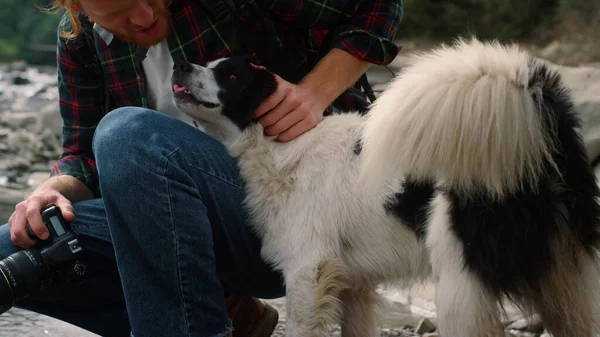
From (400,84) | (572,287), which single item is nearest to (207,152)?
(400,84)

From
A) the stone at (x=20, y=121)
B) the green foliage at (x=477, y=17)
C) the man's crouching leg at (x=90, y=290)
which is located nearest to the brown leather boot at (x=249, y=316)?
the man's crouching leg at (x=90, y=290)

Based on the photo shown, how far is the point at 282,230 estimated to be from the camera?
2.05 m

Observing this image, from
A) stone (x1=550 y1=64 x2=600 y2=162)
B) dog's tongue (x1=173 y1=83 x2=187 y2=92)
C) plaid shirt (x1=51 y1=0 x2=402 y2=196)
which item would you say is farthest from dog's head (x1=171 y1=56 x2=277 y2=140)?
stone (x1=550 y1=64 x2=600 y2=162)

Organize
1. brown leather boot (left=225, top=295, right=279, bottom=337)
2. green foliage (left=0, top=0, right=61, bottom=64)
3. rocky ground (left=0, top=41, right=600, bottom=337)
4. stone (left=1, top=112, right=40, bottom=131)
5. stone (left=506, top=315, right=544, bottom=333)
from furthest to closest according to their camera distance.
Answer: green foliage (left=0, top=0, right=61, bottom=64)
stone (left=1, top=112, right=40, bottom=131)
rocky ground (left=0, top=41, right=600, bottom=337)
stone (left=506, top=315, right=544, bottom=333)
brown leather boot (left=225, top=295, right=279, bottom=337)

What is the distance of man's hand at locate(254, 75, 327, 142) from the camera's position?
2143mm

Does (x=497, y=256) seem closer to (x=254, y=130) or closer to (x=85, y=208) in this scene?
(x=254, y=130)

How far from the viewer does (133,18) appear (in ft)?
7.00

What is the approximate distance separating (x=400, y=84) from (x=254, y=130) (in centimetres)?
54

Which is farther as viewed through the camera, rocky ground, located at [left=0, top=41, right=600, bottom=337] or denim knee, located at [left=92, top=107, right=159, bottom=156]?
rocky ground, located at [left=0, top=41, right=600, bottom=337]

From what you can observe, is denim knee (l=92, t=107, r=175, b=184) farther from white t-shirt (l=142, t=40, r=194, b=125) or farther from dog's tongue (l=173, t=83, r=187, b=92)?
white t-shirt (l=142, t=40, r=194, b=125)

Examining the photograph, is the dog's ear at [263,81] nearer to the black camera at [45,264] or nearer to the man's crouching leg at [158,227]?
the man's crouching leg at [158,227]

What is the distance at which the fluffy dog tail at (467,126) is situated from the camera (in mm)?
1627

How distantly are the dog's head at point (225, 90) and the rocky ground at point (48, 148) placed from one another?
489 millimetres

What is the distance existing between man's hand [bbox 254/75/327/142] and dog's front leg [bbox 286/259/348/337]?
15.0 inches
